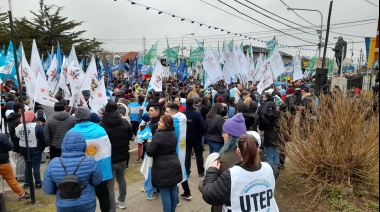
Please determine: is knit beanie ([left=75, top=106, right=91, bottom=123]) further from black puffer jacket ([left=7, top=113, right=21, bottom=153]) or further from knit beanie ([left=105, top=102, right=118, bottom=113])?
black puffer jacket ([left=7, top=113, right=21, bottom=153])

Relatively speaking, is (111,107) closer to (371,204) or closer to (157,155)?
(157,155)

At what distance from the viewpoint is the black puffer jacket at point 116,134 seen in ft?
15.4

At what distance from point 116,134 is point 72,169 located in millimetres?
1435

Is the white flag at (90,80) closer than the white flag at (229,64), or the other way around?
the white flag at (90,80)

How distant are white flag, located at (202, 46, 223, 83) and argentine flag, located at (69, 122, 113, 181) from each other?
8536 millimetres

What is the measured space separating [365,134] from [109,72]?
20684mm

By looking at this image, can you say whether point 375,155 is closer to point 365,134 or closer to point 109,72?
point 365,134

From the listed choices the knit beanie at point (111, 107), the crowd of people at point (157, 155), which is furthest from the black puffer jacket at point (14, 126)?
the knit beanie at point (111, 107)

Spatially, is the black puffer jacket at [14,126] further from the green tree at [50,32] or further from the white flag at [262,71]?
the green tree at [50,32]

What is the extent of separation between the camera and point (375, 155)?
4875 millimetres

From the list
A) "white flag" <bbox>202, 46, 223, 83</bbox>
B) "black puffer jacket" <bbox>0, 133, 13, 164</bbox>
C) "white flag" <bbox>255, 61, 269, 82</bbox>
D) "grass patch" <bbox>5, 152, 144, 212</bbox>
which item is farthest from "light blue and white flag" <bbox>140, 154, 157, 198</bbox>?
"white flag" <bbox>255, 61, 269, 82</bbox>

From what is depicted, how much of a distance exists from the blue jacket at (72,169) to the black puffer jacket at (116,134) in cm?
124

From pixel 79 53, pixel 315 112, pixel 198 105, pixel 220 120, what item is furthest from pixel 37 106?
pixel 79 53

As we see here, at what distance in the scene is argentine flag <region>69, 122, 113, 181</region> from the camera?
4184 millimetres
